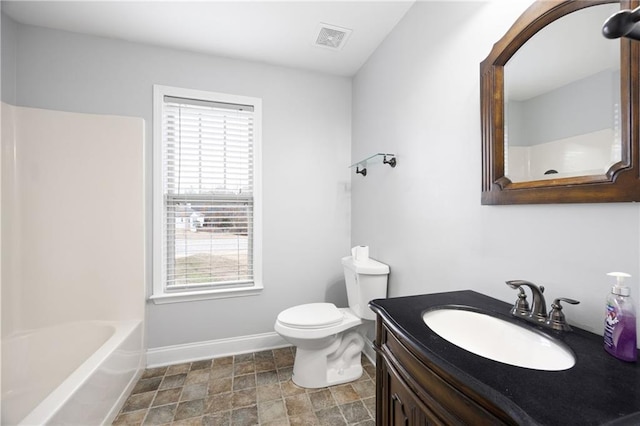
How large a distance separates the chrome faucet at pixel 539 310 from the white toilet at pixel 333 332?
38.5 inches

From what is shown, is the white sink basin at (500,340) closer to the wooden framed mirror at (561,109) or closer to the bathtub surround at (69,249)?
the wooden framed mirror at (561,109)

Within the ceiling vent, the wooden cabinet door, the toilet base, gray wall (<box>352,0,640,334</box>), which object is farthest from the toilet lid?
the ceiling vent

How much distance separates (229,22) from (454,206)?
6.14ft

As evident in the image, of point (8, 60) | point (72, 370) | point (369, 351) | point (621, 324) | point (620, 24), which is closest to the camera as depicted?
point (620, 24)

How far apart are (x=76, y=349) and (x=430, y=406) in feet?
7.14

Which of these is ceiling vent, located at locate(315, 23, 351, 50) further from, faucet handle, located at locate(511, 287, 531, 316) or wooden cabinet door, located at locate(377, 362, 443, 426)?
→ wooden cabinet door, located at locate(377, 362, 443, 426)

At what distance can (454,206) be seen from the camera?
135 cm

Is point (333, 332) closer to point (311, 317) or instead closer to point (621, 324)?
point (311, 317)

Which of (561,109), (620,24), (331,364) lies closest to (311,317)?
(331,364)

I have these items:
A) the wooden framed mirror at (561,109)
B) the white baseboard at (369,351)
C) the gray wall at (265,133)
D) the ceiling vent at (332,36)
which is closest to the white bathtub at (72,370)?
the gray wall at (265,133)

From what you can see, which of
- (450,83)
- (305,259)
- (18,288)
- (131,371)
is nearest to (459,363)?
(450,83)

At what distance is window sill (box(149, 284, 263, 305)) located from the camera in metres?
2.10

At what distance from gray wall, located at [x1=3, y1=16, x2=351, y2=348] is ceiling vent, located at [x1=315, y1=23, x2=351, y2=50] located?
0.42 m

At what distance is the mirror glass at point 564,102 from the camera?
0.78m
